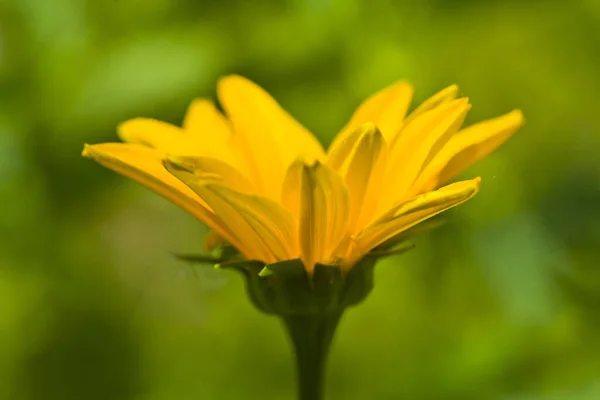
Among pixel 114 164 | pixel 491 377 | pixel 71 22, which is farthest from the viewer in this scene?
Result: pixel 71 22

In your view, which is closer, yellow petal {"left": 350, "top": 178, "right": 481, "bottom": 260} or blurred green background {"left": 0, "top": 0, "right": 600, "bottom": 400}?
yellow petal {"left": 350, "top": 178, "right": 481, "bottom": 260}

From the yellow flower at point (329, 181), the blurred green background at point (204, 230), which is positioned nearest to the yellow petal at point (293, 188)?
the yellow flower at point (329, 181)

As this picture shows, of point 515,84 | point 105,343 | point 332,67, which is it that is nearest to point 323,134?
point 332,67

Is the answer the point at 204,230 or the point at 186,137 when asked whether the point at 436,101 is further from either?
the point at 204,230

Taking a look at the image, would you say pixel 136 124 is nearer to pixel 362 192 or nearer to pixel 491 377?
pixel 362 192

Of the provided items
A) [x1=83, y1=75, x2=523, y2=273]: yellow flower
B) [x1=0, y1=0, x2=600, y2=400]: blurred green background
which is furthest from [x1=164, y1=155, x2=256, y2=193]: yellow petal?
[x1=0, y1=0, x2=600, y2=400]: blurred green background

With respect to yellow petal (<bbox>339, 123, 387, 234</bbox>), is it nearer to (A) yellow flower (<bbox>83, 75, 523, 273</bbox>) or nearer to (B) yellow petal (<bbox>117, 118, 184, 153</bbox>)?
(A) yellow flower (<bbox>83, 75, 523, 273</bbox>)

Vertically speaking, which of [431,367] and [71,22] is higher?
[71,22]
